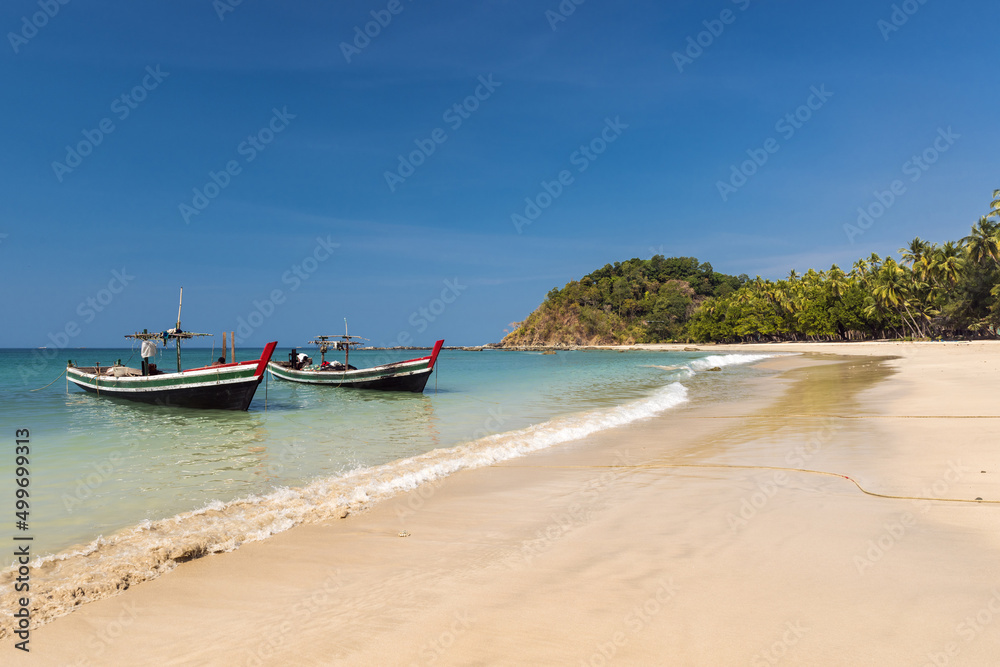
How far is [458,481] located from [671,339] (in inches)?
5438

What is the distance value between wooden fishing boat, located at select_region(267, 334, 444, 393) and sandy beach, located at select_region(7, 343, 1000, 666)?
19.5 metres

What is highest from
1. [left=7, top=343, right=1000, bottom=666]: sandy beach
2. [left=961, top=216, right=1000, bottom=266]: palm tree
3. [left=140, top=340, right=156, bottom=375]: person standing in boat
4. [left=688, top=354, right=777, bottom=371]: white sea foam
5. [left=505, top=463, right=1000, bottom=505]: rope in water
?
[left=961, top=216, right=1000, bottom=266]: palm tree

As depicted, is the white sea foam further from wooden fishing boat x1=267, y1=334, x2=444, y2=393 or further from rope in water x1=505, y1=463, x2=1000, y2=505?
rope in water x1=505, y1=463, x2=1000, y2=505

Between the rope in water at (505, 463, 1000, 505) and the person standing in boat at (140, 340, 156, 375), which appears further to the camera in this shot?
the person standing in boat at (140, 340, 156, 375)

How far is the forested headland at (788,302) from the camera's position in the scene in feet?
206

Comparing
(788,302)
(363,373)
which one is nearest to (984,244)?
(788,302)

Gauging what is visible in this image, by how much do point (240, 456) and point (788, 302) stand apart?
3997 inches

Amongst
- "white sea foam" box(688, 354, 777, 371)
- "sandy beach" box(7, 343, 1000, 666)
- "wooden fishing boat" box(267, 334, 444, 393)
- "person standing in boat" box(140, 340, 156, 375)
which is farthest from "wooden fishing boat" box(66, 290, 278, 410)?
"white sea foam" box(688, 354, 777, 371)

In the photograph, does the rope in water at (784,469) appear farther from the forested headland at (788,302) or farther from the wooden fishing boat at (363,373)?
the forested headland at (788,302)

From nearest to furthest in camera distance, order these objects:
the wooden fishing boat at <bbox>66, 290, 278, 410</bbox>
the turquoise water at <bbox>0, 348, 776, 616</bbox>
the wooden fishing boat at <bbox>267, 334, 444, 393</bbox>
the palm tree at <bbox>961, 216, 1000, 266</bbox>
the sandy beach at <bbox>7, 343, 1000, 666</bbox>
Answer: the sandy beach at <bbox>7, 343, 1000, 666</bbox> → the turquoise water at <bbox>0, 348, 776, 616</bbox> → the wooden fishing boat at <bbox>66, 290, 278, 410</bbox> → the wooden fishing boat at <bbox>267, 334, 444, 393</bbox> → the palm tree at <bbox>961, 216, 1000, 266</bbox>

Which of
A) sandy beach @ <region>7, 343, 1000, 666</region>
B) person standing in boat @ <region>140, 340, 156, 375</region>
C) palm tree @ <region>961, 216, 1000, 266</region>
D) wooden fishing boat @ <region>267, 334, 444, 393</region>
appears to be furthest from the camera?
palm tree @ <region>961, 216, 1000, 266</region>

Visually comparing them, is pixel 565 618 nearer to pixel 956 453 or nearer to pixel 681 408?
pixel 956 453

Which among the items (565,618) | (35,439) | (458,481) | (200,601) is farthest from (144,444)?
(565,618)

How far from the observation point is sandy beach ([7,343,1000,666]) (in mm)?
3246
